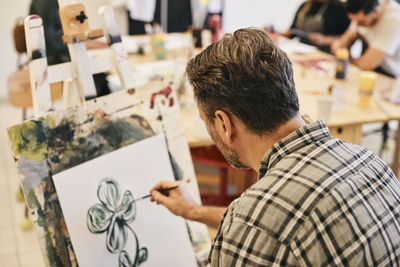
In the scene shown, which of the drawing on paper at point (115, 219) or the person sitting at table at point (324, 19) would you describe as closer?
the drawing on paper at point (115, 219)

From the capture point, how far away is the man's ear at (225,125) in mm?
1005

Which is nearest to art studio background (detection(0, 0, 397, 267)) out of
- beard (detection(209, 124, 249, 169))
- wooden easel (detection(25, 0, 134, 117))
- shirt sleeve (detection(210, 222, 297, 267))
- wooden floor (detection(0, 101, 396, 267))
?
wooden floor (detection(0, 101, 396, 267))

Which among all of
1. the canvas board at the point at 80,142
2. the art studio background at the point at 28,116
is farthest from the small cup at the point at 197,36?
the canvas board at the point at 80,142

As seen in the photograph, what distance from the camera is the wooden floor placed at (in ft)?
8.18

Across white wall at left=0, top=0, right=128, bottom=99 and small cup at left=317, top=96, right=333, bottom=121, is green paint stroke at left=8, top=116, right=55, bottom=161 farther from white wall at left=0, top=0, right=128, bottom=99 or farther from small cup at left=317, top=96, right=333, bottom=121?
white wall at left=0, top=0, right=128, bottom=99

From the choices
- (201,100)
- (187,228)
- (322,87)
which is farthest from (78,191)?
(322,87)

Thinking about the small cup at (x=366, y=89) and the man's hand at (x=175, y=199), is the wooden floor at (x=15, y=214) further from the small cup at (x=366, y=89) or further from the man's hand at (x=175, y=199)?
the small cup at (x=366, y=89)

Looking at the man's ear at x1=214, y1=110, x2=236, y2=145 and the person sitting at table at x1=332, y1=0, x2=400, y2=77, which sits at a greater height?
the man's ear at x1=214, y1=110, x2=236, y2=145

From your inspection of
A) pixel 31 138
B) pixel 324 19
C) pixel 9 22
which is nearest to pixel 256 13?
pixel 324 19

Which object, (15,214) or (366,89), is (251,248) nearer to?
(366,89)

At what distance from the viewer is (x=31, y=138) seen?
4.12 ft

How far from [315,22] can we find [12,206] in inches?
122

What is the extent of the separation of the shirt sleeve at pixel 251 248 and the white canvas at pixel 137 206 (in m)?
0.58

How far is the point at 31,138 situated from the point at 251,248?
733mm
